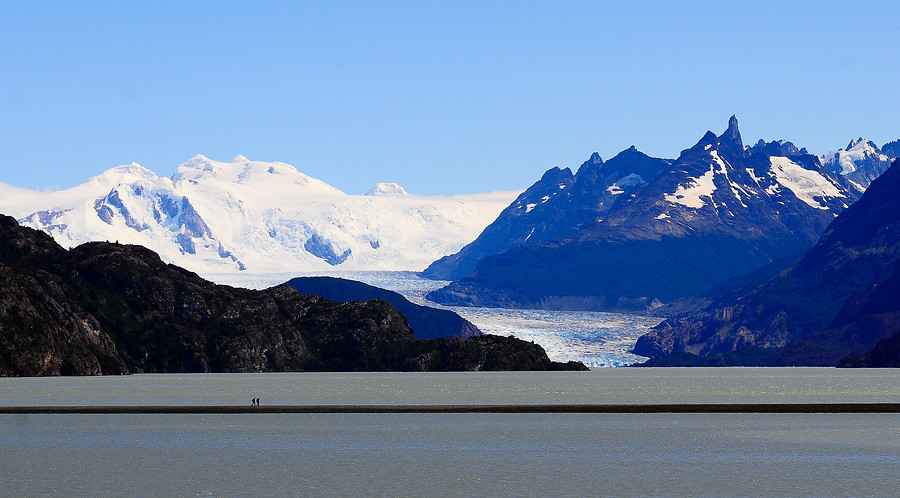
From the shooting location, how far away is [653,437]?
8881 centimetres

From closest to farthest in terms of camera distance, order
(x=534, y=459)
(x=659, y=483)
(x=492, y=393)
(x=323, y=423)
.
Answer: (x=659, y=483)
(x=534, y=459)
(x=323, y=423)
(x=492, y=393)

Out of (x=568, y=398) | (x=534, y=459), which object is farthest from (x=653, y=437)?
(x=568, y=398)

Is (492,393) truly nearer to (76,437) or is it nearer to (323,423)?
(323,423)

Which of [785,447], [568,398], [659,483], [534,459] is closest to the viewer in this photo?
[659,483]

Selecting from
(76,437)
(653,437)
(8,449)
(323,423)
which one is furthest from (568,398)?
(8,449)

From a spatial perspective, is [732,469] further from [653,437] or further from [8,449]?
[8,449]

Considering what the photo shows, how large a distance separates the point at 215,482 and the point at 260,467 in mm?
7093

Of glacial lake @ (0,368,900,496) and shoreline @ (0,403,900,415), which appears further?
shoreline @ (0,403,900,415)

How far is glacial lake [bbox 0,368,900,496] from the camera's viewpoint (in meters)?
61.1

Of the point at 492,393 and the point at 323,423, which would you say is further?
the point at 492,393

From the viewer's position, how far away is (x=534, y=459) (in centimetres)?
7388

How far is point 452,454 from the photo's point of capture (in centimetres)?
7725

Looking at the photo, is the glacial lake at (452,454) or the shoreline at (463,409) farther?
the shoreline at (463,409)

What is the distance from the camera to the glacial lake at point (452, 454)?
6106cm
